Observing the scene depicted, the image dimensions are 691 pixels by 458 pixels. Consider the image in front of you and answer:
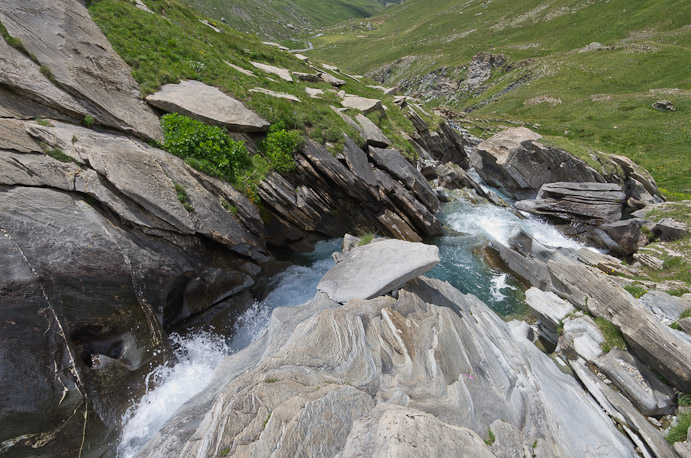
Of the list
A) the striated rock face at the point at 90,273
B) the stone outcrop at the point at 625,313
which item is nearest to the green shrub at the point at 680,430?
the stone outcrop at the point at 625,313

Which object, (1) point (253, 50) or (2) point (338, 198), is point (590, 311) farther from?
(1) point (253, 50)

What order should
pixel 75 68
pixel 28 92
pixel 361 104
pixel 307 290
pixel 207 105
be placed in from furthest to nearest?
pixel 361 104 → pixel 307 290 → pixel 207 105 → pixel 75 68 → pixel 28 92

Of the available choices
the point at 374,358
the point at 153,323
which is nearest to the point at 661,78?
the point at 374,358

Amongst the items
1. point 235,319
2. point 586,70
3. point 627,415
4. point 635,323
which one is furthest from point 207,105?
point 586,70

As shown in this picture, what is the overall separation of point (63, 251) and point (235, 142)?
31.8 ft

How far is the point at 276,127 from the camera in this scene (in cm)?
1886

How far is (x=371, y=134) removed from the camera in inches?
1005

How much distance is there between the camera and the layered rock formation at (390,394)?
6012 mm

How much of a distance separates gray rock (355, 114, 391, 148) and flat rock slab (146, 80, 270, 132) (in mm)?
9677

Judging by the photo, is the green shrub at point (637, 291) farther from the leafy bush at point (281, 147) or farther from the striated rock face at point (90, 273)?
the striated rock face at point (90, 273)

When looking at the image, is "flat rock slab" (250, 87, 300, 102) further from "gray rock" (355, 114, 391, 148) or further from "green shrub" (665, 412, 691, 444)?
"green shrub" (665, 412, 691, 444)

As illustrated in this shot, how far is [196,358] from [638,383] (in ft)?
57.3

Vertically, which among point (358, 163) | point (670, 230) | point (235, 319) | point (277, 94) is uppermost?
point (277, 94)

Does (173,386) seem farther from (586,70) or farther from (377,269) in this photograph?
(586,70)
